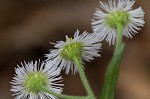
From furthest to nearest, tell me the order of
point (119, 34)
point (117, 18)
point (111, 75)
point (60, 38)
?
point (60, 38), point (117, 18), point (119, 34), point (111, 75)

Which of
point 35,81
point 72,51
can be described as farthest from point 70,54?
point 35,81

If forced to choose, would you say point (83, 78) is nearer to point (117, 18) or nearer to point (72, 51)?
point (72, 51)

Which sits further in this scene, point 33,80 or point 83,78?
point 33,80

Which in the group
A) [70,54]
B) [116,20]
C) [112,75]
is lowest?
[112,75]

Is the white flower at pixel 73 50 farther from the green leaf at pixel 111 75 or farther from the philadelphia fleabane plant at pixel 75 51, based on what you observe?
the green leaf at pixel 111 75

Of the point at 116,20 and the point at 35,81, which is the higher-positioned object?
the point at 116,20

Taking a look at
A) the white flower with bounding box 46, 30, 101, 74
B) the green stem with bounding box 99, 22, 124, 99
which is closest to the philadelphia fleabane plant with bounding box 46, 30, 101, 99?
the white flower with bounding box 46, 30, 101, 74
